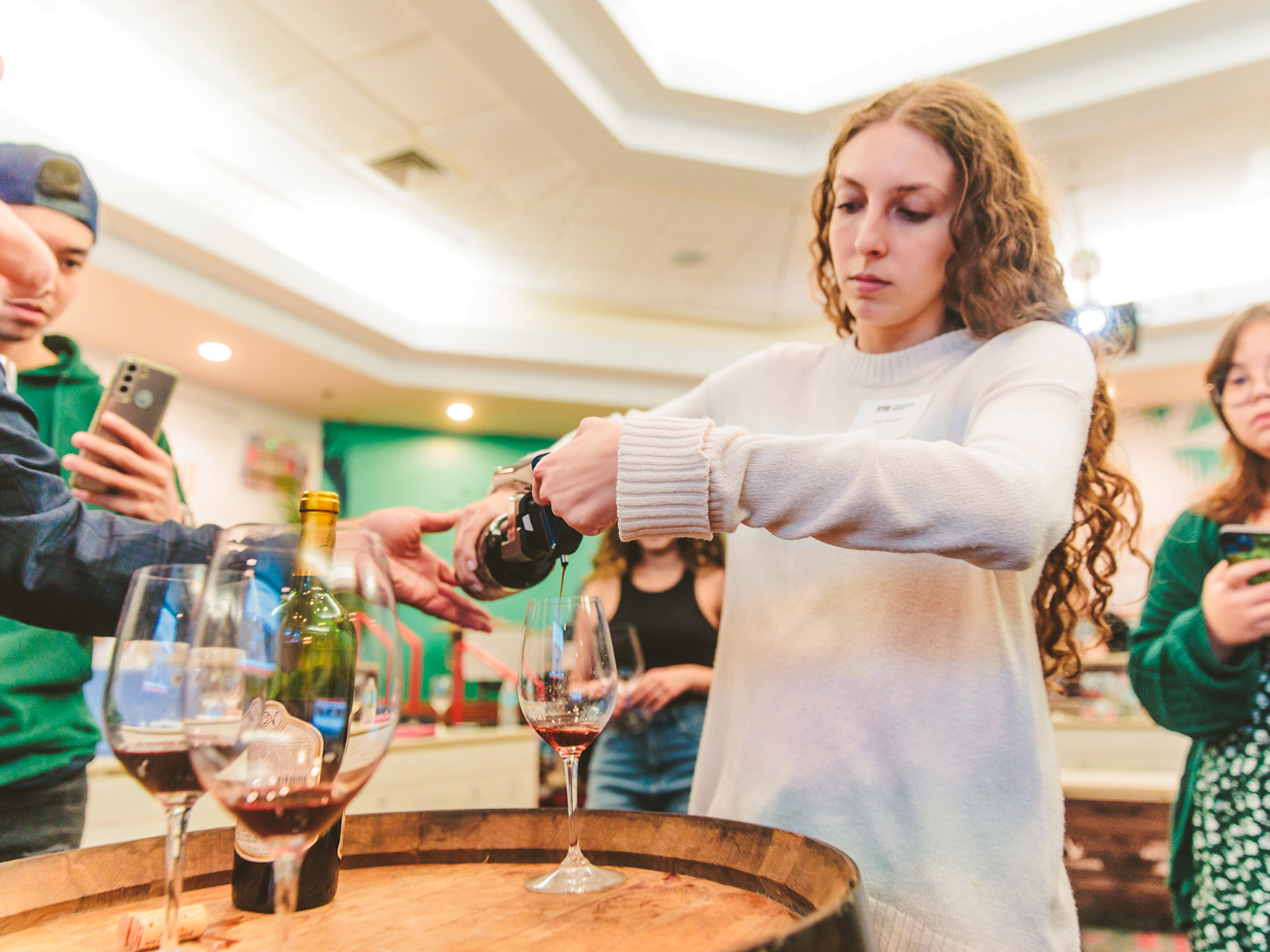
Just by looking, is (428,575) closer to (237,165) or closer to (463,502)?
(237,165)

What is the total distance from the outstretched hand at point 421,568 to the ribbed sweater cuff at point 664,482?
42 centimetres

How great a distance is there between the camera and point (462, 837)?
77cm

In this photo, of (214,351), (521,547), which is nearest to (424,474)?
(214,351)

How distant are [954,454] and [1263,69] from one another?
3.27 metres

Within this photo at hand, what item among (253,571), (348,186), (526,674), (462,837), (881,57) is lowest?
(462,837)

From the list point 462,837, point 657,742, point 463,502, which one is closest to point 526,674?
point 462,837

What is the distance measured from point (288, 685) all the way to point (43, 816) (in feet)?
2.68

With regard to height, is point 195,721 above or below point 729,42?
below

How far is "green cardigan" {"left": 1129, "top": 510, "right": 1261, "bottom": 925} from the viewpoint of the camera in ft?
3.65

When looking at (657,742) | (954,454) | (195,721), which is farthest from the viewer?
(657,742)

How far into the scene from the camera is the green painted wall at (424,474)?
5445mm

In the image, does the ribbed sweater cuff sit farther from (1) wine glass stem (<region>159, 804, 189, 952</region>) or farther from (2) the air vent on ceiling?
(2) the air vent on ceiling

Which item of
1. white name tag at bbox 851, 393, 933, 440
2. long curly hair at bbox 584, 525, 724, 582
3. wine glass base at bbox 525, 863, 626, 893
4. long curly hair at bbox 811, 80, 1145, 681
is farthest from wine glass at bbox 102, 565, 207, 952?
long curly hair at bbox 584, 525, 724, 582

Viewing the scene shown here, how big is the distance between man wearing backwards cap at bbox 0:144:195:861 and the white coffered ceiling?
5.84 feet
